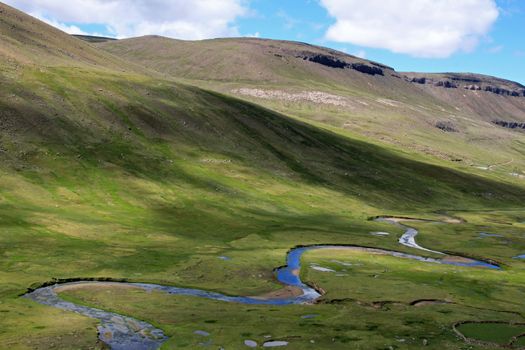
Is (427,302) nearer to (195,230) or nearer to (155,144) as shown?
(195,230)

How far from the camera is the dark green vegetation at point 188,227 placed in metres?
54.5

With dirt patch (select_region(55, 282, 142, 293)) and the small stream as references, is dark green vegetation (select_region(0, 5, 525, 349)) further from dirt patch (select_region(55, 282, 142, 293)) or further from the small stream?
dirt patch (select_region(55, 282, 142, 293))

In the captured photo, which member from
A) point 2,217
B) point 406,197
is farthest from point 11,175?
point 406,197

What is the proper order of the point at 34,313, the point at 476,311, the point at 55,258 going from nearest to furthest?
the point at 34,313
the point at 476,311
the point at 55,258

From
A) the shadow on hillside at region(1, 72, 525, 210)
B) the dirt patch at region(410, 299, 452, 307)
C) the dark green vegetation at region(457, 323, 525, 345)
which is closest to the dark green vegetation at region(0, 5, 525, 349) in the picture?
the shadow on hillside at region(1, 72, 525, 210)

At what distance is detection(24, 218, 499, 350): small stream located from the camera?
48.9m

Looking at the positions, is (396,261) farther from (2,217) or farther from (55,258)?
(2,217)

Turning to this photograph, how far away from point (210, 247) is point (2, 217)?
3470 cm

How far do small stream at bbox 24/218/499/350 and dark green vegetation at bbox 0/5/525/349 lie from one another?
153cm

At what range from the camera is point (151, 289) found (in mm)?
67375

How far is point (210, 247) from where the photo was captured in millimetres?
92938

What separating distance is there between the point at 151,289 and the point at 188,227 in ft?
136

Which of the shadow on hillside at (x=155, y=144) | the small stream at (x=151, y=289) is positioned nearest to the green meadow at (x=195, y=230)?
the shadow on hillside at (x=155, y=144)

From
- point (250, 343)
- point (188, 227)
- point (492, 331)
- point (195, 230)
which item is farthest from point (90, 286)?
point (492, 331)
